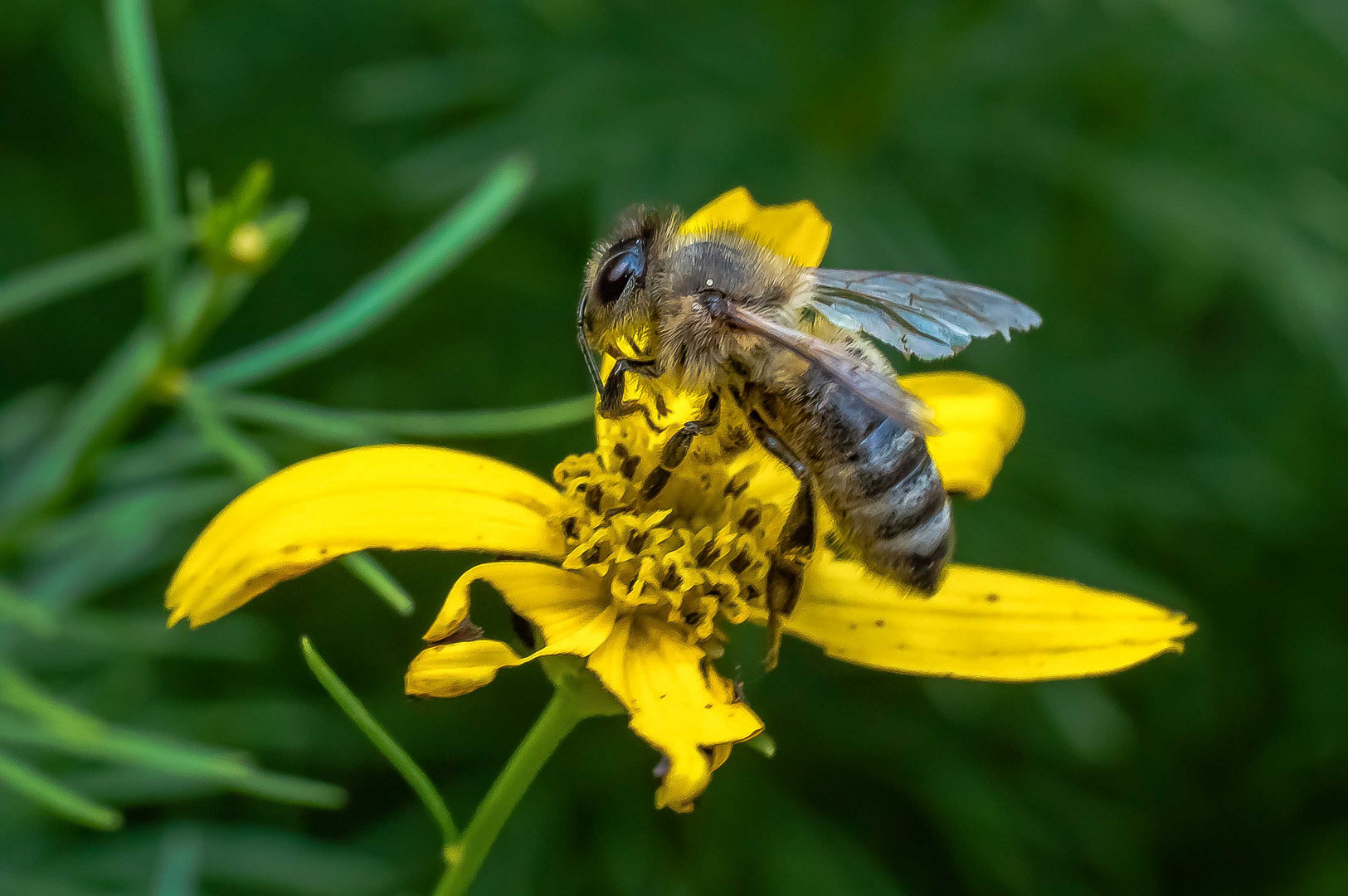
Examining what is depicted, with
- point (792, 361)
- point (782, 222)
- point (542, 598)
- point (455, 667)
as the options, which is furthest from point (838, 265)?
point (455, 667)

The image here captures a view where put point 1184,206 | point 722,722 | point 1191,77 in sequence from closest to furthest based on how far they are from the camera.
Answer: point 722,722 → point 1184,206 → point 1191,77

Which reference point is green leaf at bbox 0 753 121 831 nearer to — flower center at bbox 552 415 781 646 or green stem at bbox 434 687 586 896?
green stem at bbox 434 687 586 896

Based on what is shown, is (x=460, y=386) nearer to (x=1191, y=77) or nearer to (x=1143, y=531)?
(x=1143, y=531)

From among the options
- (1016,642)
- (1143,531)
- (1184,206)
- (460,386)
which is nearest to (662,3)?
(460,386)

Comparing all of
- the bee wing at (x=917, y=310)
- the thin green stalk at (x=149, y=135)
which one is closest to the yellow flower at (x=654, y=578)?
the bee wing at (x=917, y=310)

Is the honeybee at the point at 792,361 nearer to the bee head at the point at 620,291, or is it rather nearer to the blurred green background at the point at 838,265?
the bee head at the point at 620,291
